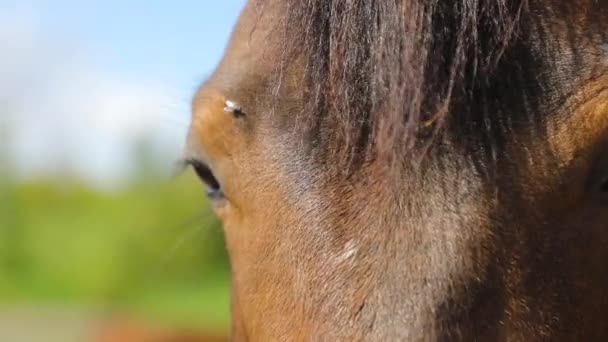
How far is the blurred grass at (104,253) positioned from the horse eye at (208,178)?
2053 cm

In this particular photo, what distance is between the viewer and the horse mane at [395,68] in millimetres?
1965

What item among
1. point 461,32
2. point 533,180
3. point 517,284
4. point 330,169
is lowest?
point 517,284

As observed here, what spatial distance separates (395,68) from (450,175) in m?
0.27

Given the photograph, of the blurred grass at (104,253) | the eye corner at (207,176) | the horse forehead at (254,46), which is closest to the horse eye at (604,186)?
the horse forehead at (254,46)

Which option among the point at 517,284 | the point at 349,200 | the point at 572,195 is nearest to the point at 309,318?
the point at 349,200

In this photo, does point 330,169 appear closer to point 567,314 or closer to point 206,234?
point 567,314

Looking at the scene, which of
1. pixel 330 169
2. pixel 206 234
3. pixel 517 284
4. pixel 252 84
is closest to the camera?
pixel 517 284

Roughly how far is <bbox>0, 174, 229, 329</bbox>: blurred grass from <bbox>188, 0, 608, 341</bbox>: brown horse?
835 inches

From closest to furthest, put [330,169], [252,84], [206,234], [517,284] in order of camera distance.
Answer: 1. [517,284]
2. [330,169]
3. [252,84]
4. [206,234]

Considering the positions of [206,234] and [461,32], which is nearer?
[461,32]

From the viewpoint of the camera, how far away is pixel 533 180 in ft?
6.54

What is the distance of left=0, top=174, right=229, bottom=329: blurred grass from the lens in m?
24.8

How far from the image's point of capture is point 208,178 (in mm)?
2697

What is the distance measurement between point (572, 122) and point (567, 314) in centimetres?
43
